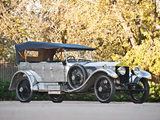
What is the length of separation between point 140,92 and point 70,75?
7.22ft

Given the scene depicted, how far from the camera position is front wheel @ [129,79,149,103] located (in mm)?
9117

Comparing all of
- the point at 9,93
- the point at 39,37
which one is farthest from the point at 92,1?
the point at 9,93

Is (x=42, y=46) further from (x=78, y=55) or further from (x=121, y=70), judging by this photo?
(x=121, y=70)

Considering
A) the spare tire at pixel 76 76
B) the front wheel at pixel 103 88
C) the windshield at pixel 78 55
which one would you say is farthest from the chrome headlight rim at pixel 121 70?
the windshield at pixel 78 55

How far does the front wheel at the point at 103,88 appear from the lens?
8.26 metres

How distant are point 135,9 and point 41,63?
22.3ft

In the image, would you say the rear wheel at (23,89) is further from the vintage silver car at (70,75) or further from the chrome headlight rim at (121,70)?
the chrome headlight rim at (121,70)

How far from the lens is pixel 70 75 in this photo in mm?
9125

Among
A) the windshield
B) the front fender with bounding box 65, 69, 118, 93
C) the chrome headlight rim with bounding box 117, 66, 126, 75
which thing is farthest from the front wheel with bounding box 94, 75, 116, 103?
→ the windshield

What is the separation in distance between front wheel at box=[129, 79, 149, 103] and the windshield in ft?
6.33

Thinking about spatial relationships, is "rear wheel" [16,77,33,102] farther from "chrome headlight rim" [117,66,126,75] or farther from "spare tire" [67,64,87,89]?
"chrome headlight rim" [117,66,126,75]

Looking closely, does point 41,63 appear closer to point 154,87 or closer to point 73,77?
point 73,77

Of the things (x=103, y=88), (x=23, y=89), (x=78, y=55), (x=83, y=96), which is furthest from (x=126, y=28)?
(x=103, y=88)

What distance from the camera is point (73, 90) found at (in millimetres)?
8984
